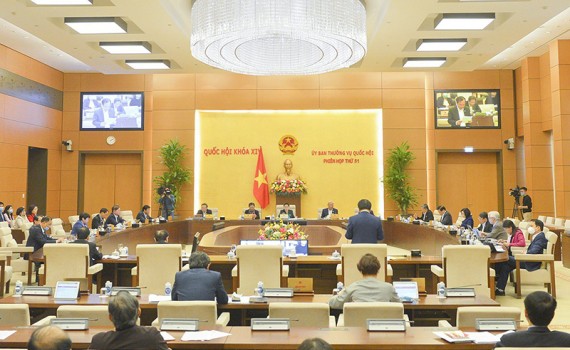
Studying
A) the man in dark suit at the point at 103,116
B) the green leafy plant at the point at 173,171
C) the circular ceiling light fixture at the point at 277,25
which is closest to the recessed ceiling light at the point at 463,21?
the circular ceiling light fixture at the point at 277,25

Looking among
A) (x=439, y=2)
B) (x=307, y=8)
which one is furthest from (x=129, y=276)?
(x=439, y=2)

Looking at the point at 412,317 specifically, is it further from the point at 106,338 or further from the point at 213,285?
the point at 106,338

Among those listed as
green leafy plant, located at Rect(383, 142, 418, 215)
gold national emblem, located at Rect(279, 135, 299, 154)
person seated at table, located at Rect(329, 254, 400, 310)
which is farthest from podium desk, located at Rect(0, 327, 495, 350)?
gold national emblem, located at Rect(279, 135, 299, 154)

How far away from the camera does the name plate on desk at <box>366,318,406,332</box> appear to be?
3203mm

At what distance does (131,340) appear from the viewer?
8.52ft

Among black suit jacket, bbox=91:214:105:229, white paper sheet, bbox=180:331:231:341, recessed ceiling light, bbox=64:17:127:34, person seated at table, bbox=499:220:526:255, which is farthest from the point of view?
black suit jacket, bbox=91:214:105:229

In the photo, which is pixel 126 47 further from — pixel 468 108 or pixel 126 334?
pixel 468 108

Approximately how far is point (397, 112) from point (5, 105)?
11084mm

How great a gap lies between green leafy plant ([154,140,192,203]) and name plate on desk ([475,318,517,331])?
491 inches

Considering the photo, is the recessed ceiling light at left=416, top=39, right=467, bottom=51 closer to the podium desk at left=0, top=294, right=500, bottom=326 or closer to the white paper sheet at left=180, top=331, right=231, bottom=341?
the podium desk at left=0, top=294, right=500, bottom=326

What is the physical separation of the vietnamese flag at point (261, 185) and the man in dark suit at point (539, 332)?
41.3ft

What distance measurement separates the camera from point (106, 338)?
262cm

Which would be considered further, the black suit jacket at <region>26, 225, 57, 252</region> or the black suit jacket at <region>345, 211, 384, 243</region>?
the black suit jacket at <region>26, 225, 57, 252</region>

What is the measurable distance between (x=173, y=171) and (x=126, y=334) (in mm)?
12627
